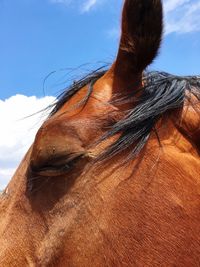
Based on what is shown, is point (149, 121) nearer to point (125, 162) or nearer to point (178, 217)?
point (125, 162)

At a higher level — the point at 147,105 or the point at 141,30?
the point at 141,30

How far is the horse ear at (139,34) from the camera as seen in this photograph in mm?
2762

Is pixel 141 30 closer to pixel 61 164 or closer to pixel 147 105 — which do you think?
pixel 147 105

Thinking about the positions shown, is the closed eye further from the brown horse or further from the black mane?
the black mane

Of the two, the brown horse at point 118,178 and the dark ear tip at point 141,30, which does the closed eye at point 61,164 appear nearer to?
the brown horse at point 118,178

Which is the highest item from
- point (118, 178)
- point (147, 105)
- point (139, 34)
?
point (139, 34)

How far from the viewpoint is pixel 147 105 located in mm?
3000

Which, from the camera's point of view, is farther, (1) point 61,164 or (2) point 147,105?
(2) point 147,105

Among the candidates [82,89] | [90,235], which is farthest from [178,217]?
[82,89]

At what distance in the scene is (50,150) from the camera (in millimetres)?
2842

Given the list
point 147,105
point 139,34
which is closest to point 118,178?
point 147,105

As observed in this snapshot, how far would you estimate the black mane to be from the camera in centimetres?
286

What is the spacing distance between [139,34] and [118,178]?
0.96 metres

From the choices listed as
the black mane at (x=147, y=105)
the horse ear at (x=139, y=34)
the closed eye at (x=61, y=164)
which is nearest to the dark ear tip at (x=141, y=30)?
the horse ear at (x=139, y=34)
